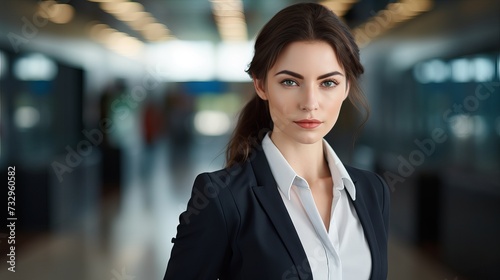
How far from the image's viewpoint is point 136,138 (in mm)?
16625

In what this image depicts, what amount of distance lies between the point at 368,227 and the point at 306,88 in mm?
433

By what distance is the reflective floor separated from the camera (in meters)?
6.61

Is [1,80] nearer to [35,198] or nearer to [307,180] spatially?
[35,198]

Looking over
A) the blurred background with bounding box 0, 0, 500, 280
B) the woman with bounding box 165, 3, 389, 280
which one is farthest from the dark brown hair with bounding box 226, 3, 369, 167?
the blurred background with bounding box 0, 0, 500, 280

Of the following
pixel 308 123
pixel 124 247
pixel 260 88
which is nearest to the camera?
pixel 308 123

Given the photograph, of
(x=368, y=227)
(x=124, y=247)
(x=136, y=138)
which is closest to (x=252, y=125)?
(x=368, y=227)

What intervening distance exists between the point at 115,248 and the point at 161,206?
3.05 meters

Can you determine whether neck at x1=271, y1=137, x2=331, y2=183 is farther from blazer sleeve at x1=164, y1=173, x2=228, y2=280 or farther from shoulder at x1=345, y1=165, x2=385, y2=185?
blazer sleeve at x1=164, y1=173, x2=228, y2=280

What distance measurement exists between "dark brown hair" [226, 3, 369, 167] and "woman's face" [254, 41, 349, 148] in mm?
21

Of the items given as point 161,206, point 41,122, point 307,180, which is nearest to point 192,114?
point 161,206

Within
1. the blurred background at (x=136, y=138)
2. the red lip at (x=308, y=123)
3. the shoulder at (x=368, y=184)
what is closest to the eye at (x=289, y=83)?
the red lip at (x=308, y=123)

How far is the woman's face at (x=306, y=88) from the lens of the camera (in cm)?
161

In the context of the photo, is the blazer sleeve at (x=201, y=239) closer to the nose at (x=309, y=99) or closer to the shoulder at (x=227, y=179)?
the shoulder at (x=227, y=179)

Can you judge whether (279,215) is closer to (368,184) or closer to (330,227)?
(330,227)
